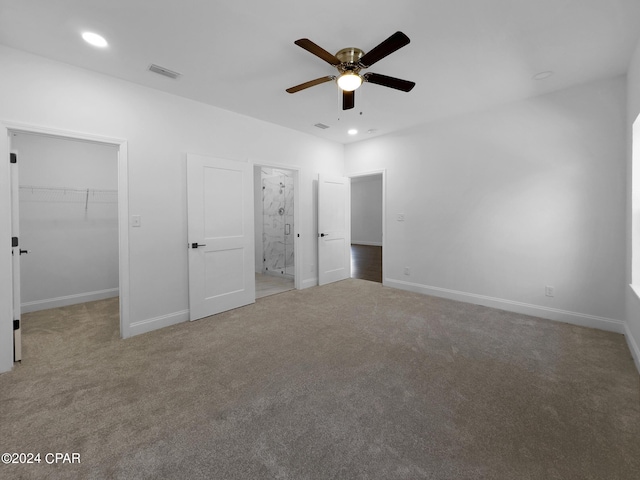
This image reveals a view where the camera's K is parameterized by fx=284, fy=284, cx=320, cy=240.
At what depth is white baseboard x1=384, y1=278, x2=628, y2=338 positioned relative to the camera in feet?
10.3

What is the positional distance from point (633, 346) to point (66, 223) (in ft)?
22.2

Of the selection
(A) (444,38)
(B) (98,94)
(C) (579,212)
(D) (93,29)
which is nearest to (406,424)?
(A) (444,38)

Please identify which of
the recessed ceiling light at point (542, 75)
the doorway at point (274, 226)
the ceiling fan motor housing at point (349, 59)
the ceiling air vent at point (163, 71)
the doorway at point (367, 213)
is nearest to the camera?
the ceiling fan motor housing at point (349, 59)

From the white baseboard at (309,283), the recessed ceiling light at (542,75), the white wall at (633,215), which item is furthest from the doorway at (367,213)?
the white wall at (633,215)

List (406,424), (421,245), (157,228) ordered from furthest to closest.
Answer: (421,245) → (157,228) → (406,424)

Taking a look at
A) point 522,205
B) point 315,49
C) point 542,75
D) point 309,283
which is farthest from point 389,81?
point 309,283

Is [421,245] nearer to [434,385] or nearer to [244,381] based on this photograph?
[434,385]

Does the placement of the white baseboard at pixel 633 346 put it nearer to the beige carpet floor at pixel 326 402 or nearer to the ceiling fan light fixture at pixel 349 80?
the beige carpet floor at pixel 326 402

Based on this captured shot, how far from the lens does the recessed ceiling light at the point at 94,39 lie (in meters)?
2.28

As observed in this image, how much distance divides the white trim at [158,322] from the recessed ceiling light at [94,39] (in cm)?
264

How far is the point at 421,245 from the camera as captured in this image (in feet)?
15.3

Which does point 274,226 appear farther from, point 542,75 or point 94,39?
point 542,75

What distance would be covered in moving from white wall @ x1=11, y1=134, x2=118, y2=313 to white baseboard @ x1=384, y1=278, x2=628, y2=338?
4.83 m

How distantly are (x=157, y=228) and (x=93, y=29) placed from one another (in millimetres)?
1824
